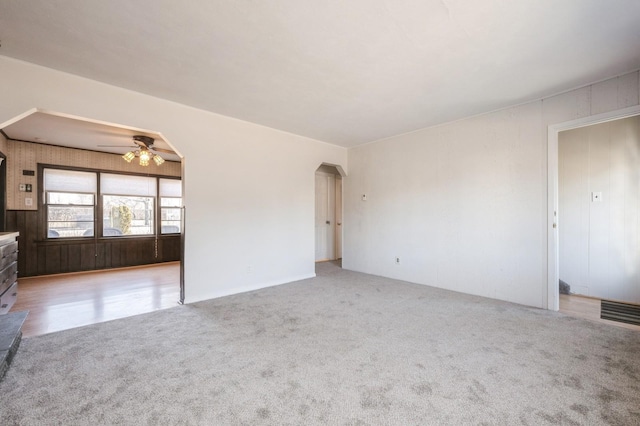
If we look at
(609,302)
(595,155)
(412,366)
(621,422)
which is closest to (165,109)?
(412,366)

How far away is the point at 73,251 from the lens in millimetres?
5609

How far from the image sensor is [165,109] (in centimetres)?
356

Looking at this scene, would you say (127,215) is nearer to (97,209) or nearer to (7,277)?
(97,209)

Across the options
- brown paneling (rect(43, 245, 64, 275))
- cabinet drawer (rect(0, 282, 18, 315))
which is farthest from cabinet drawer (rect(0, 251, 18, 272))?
brown paneling (rect(43, 245, 64, 275))

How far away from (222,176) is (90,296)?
2.69 meters

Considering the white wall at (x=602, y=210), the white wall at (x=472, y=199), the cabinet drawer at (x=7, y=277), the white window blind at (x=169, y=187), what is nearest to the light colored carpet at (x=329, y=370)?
the white wall at (x=472, y=199)

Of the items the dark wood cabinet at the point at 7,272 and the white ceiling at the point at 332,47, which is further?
the dark wood cabinet at the point at 7,272

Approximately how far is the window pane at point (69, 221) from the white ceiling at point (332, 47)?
412 centimetres

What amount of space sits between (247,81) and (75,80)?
74.0 inches

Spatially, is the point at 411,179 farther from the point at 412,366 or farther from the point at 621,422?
the point at 621,422

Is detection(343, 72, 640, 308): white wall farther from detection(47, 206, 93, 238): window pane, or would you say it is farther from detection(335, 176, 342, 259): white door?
detection(47, 206, 93, 238): window pane

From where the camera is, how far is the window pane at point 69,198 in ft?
17.8

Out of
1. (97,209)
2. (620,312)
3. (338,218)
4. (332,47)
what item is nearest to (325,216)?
(338,218)

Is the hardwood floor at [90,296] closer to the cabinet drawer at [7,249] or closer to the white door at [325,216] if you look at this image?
the cabinet drawer at [7,249]
